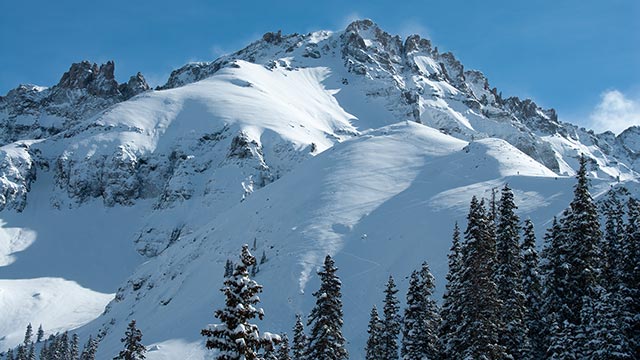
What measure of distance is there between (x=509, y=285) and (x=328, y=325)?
9.58 meters

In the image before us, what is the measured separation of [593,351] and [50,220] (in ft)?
546

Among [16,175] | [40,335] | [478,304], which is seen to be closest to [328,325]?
[478,304]

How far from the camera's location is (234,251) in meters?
75.5

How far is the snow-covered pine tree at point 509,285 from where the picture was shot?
31.2 meters

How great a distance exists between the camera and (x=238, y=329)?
15.7 meters

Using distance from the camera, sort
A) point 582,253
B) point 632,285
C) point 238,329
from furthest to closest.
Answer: point 582,253 → point 632,285 → point 238,329

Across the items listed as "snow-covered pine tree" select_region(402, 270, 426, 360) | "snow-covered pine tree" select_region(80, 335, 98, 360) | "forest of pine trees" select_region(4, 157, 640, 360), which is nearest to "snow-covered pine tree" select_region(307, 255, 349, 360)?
"forest of pine trees" select_region(4, 157, 640, 360)

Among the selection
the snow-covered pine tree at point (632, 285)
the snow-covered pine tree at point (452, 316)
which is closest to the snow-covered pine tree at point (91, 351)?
the snow-covered pine tree at point (452, 316)

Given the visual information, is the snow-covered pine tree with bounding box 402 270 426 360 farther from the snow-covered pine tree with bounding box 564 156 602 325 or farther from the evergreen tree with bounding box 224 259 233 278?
the evergreen tree with bounding box 224 259 233 278

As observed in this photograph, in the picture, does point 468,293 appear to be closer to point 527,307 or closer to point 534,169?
point 527,307

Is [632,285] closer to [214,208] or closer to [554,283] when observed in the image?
[554,283]

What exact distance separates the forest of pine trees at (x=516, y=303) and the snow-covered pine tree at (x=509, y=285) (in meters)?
0.05

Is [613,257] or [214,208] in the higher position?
[214,208]

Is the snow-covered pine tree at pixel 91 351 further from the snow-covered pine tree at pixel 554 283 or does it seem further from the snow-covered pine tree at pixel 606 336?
the snow-covered pine tree at pixel 606 336
